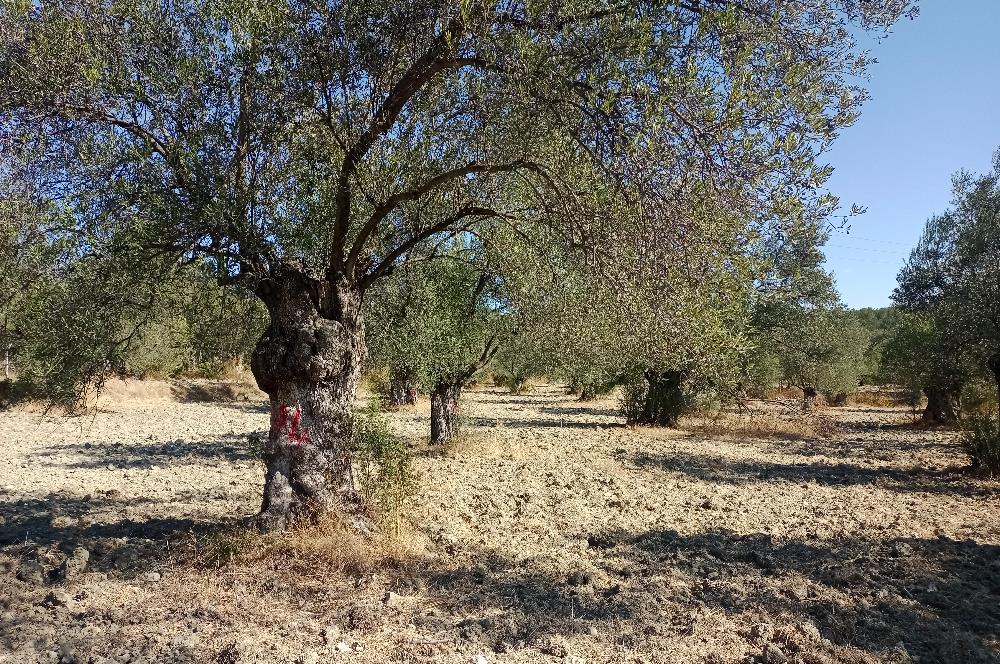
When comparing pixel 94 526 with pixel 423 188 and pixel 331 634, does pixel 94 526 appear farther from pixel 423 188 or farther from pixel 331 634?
pixel 423 188

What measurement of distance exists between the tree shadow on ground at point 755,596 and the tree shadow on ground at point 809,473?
16.1 ft

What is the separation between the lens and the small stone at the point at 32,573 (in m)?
5.73

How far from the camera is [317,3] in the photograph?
20.7 feet

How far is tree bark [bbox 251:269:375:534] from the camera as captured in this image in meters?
6.73

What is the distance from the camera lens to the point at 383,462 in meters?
6.94

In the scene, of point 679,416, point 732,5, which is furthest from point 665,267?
point 679,416

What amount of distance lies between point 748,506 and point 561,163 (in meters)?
6.62

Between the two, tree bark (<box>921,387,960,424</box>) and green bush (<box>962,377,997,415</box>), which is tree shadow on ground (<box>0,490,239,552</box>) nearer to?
green bush (<box>962,377,997,415</box>)

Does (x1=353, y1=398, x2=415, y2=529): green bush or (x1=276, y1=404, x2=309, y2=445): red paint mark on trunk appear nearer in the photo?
(x1=276, y1=404, x2=309, y2=445): red paint mark on trunk

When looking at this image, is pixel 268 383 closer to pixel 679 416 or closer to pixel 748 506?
pixel 748 506

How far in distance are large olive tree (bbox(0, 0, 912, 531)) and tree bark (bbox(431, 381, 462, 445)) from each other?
791cm

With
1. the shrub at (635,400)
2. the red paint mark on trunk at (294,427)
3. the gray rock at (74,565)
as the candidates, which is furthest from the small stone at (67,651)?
the shrub at (635,400)

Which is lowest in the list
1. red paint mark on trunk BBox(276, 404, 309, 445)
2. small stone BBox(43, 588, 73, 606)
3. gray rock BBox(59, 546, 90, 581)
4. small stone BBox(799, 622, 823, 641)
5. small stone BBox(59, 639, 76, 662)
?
small stone BBox(799, 622, 823, 641)

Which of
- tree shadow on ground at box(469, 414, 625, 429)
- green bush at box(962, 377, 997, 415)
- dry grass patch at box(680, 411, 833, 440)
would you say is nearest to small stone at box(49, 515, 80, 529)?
tree shadow on ground at box(469, 414, 625, 429)
